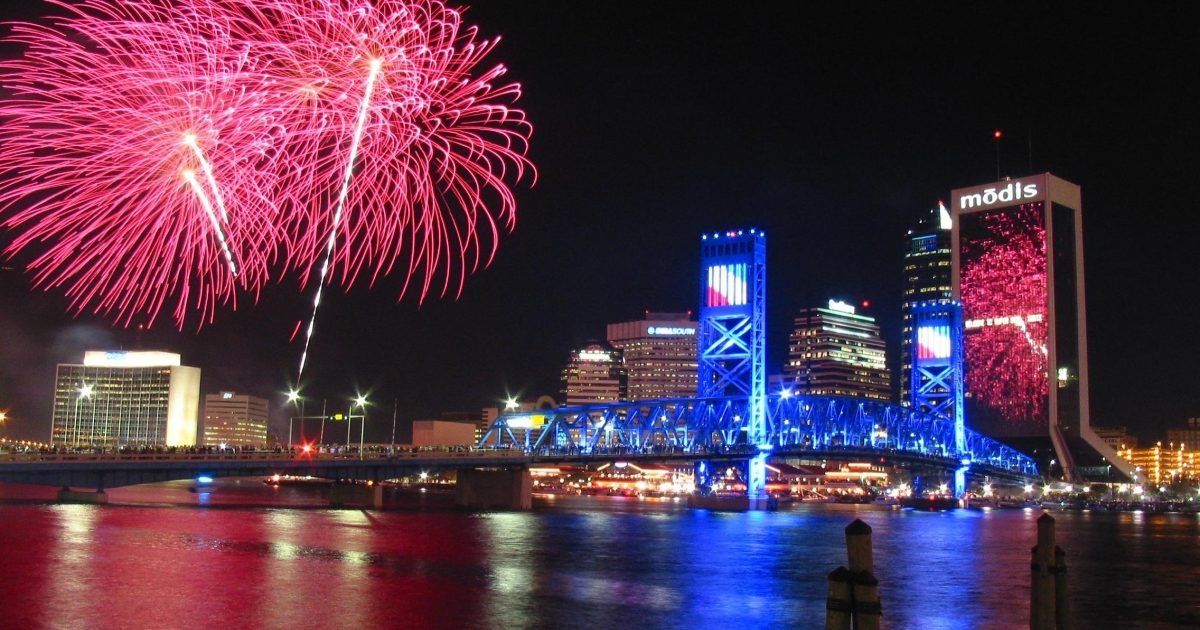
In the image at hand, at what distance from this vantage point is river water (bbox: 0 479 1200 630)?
29703 millimetres

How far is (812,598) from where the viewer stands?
3709 cm

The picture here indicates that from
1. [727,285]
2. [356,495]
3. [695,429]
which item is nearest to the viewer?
[356,495]

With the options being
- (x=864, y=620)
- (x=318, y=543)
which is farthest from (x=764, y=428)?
(x=864, y=620)

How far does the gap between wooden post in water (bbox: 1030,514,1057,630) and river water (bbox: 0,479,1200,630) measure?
10.2 metres

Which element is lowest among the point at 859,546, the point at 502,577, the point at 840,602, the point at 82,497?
the point at 82,497

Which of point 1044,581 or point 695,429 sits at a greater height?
point 695,429

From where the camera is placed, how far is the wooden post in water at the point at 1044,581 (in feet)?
68.5

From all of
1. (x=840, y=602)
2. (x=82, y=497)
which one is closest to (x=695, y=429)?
(x=82, y=497)

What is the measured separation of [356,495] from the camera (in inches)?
4500

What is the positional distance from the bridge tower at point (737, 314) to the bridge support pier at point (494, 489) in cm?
3290

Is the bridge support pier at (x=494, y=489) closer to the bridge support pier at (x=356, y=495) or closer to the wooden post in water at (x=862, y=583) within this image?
the bridge support pier at (x=356, y=495)

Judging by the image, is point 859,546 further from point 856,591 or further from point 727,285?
point 727,285

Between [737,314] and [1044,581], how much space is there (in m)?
121

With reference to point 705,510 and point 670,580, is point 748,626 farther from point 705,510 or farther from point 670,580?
point 705,510
